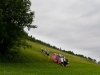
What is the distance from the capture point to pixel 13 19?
2048 inches

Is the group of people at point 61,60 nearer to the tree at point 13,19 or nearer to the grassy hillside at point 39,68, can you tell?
the grassy hillside at point 39,68

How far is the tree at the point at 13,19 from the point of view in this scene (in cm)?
5056

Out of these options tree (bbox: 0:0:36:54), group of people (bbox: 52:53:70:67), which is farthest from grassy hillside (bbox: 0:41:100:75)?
tree (bbox: 0:0:36:54)

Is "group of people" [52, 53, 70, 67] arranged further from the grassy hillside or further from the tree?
the tree

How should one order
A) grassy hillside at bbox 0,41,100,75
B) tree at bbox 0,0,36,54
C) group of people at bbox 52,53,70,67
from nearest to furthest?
grassy hillside at bbox 0,41,100,75
tree at bbox 0,0,36,54
group of people at bbox 52,53,70,67

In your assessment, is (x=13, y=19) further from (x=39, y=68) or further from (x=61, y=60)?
(x=61, y=60)

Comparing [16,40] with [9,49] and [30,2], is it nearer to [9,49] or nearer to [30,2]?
[9,49]

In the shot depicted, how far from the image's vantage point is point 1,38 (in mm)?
52562

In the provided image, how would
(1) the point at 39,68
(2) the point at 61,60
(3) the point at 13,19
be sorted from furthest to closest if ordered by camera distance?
(2) the point at 61,60 < (3) the point at 13,19 < (1) the point at 39,68

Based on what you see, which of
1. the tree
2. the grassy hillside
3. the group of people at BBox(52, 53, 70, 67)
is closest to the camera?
the grassy hillside

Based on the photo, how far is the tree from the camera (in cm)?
5056

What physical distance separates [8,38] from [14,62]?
5275 mm

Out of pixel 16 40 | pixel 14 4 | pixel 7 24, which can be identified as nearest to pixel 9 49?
pixel 16 40

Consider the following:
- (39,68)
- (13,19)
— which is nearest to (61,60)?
(39,68)
